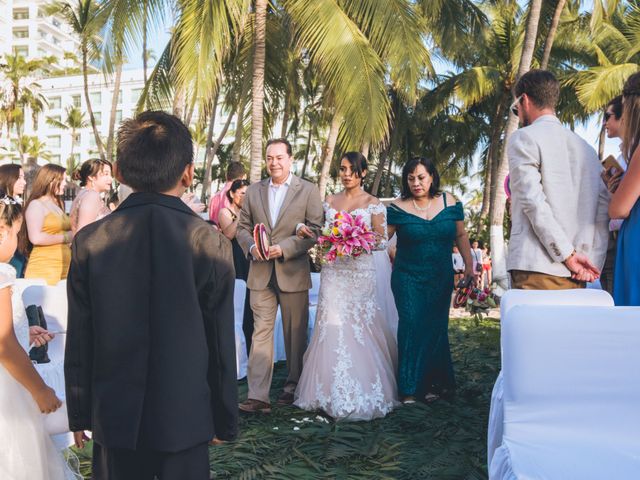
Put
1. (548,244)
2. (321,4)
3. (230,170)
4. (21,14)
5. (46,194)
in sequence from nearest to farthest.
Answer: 1. (548,244)
2. (46,194)
3. (230,170)
4. (321,4)
5. (21,14)

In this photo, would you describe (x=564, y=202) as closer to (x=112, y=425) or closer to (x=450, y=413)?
(x=450, y=413)

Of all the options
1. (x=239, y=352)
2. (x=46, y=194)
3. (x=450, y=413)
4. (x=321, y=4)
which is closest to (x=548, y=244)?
(x=450, y=413)

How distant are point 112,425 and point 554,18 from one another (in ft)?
58.7

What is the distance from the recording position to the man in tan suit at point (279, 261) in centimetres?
547

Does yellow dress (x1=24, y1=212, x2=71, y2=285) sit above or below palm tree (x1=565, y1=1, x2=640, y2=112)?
below

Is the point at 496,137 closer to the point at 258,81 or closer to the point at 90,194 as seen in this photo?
the point at 258,81

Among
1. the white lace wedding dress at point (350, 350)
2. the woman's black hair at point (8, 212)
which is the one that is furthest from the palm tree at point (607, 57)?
the woman's black hair at point (8, 212)

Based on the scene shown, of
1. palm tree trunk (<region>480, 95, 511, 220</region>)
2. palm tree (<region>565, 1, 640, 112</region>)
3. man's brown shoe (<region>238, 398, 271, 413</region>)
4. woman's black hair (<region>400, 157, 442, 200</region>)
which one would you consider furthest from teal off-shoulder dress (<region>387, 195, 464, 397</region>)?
palm tree trunk (<region>480, 95, 511, 220</region>)

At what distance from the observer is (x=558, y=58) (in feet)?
92.0

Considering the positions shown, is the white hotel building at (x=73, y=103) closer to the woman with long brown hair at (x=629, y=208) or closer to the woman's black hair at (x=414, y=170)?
the woman's black hair at (x=414, y=170)

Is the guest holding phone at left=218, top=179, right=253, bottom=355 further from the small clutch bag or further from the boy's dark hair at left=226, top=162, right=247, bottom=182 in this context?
the small clutch bag

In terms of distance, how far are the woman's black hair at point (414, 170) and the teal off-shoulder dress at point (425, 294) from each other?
0.20 meters

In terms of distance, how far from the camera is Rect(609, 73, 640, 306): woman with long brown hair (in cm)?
336

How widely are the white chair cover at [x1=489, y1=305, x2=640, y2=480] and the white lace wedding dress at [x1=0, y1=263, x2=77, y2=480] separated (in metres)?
1.98
